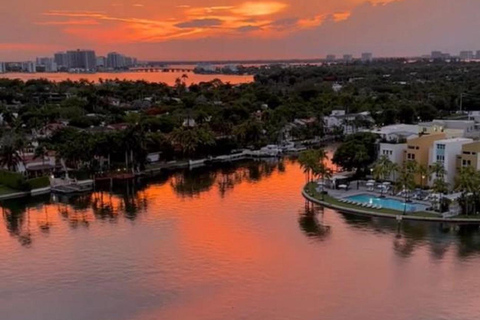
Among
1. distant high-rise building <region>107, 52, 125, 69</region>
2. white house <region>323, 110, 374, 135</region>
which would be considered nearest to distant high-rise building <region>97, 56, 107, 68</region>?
distant high-rise building <region>107, 52, 125, 69</region>

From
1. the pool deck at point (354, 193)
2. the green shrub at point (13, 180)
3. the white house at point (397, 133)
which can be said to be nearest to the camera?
the pool deck at point (354, 193)

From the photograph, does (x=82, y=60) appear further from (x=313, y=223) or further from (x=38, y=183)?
(x=313, y=223)

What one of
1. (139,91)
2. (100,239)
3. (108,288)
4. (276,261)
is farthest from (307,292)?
(139,91)

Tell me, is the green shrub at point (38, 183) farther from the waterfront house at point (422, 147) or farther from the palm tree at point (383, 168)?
the waterfront house at point (422, 147)

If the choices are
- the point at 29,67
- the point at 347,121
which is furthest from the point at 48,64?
the point at 347,121

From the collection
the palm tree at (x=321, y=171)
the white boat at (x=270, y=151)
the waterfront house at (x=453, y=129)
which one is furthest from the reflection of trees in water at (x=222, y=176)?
the waterfront house at (x=453, y=129)

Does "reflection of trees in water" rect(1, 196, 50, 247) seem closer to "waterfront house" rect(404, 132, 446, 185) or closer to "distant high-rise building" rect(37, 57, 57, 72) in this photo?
"waterfront house" rect(404, 132, 446, 185)
